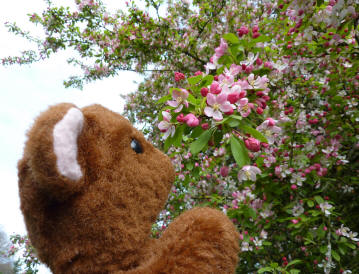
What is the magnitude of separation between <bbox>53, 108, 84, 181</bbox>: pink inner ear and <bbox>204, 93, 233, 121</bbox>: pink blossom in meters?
0.51

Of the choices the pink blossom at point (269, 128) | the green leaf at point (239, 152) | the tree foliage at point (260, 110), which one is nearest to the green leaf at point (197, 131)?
the tree foliage at point (260, 110)

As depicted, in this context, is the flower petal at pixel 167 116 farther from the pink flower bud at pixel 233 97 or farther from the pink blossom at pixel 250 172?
the pink blossom at pixel 250 172

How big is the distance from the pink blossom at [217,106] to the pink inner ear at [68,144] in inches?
20.0

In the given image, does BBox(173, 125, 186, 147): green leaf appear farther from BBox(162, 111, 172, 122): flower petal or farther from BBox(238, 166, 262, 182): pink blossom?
BBox(238, 166, 262, 182): pink blossom

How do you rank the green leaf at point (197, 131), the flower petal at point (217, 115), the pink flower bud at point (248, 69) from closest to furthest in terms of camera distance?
the flower petal at point (217, 115) < the green leaf at point (197, 131) < the pink flower bud at point (248, 69)

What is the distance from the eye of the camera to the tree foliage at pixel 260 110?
→ 95cm

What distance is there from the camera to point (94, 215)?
92cm

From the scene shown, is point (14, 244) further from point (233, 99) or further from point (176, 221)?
point (233, 99)

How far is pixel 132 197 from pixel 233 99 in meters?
0.59

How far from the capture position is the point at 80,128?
95 cm

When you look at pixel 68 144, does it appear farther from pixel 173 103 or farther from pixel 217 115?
pixel 217 115

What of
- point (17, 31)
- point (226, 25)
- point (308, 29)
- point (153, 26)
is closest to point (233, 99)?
point (308, 29)

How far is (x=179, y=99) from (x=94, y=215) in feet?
1.86

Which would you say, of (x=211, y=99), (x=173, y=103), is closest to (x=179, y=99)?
(x=173, y=103)
